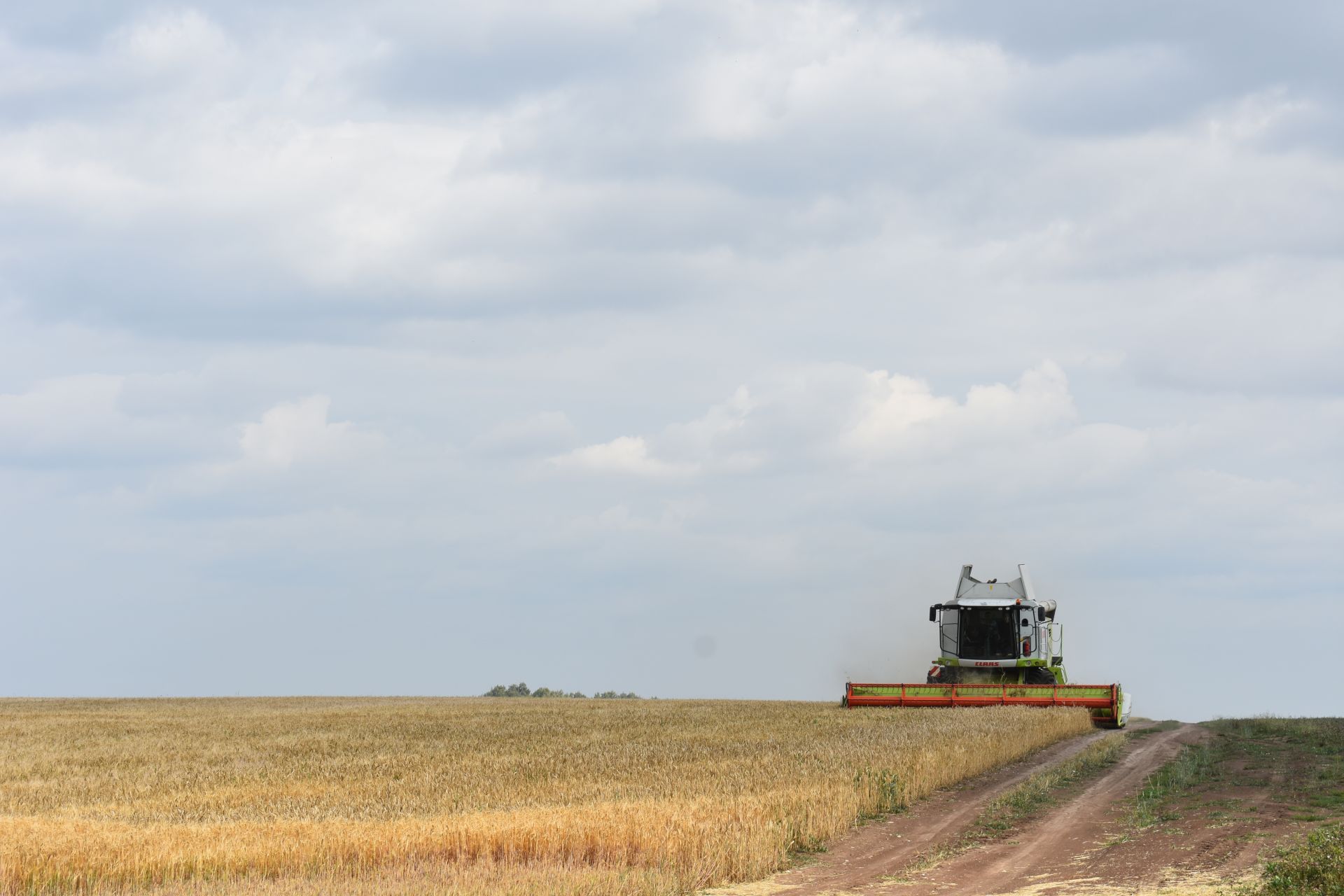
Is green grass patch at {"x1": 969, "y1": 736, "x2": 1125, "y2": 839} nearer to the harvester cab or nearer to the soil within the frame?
the soil

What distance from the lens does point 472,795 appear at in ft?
58.0

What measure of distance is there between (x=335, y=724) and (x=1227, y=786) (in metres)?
23.3

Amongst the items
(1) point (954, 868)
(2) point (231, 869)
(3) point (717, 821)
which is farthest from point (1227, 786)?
(2) point (231, 869)

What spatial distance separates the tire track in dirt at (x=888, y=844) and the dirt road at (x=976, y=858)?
0.01m

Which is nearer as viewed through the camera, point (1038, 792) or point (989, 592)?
point (1038, 792)

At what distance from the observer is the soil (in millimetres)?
12898

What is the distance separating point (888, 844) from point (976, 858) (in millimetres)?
1346

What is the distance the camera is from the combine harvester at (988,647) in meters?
35.7

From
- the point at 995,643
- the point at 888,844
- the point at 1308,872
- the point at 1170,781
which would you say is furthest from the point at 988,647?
the point at 1308,872

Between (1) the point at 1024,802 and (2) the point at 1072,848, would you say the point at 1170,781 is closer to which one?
(1) the point at 1024,802

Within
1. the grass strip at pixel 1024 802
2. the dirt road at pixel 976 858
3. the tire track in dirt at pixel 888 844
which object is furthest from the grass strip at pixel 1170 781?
the tire track in dirt at pixel 888 844

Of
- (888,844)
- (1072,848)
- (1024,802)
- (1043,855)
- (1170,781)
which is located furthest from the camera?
(1170,781)

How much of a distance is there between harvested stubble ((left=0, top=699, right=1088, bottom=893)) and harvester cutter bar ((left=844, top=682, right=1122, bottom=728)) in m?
1.73

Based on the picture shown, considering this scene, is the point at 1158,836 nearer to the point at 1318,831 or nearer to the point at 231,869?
the point at 1318,831
